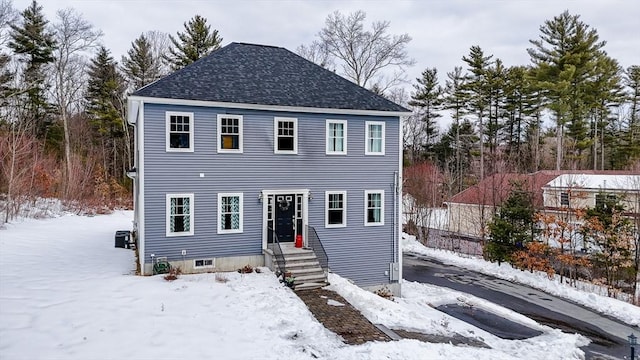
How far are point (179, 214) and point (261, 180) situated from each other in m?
3.18

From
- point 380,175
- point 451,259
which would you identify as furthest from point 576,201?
point 380,175

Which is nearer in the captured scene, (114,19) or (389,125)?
(389,125)

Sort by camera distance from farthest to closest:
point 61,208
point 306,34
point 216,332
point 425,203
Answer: point 306,34
point 425,203
point 61,208
point 216,332

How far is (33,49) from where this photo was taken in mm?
33344

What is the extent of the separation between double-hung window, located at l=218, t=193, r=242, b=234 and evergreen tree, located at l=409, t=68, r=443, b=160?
3565 centimetres

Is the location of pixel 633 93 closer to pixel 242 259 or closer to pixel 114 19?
pixel 242 259

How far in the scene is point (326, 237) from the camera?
15.8 metres

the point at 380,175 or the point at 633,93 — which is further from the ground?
the point at 633,93

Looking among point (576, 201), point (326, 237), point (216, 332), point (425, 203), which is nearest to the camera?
point (216, 332)

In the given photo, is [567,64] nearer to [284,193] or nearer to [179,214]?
[284,193]

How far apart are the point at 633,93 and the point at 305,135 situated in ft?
136

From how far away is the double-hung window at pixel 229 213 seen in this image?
1450 cm

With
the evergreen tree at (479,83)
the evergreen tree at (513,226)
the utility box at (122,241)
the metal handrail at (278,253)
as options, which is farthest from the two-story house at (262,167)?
the evergreen tree at (479,83)

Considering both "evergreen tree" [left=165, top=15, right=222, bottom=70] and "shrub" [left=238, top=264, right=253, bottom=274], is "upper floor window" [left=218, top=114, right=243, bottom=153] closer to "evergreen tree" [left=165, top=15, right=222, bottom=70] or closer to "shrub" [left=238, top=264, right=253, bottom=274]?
"shrub" [left=238, top=264, right=253, bottom=274]
